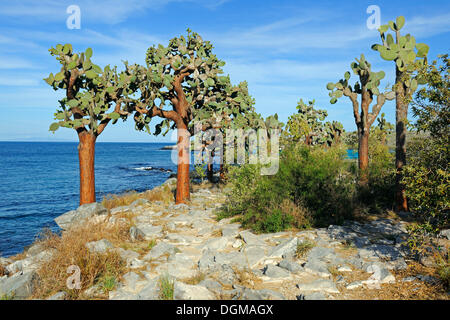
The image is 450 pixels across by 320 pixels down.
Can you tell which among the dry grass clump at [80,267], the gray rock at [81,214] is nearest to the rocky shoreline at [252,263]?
the dry grass clump at [80,267]

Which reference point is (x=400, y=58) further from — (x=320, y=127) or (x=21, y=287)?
(x=320, y=127)

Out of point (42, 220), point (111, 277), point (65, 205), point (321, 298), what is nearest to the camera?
point (321, 298)

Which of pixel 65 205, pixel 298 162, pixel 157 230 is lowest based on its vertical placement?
pixel 65 205

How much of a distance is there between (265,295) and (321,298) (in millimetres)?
853

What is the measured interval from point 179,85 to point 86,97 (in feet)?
11.6

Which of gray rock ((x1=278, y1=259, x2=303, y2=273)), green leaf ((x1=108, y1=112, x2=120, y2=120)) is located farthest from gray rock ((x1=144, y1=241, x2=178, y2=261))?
A: green leaf ((x1=108, y1=112, x2=120, y2=120))

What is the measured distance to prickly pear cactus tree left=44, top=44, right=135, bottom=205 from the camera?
38.3 ft

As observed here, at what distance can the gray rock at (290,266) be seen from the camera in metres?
6.48

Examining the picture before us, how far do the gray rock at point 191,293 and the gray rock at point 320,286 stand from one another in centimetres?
157

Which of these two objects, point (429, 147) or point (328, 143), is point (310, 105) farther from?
point (429, 147)

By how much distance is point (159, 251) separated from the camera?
25.3 ft

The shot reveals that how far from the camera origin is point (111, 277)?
5.82 metres
